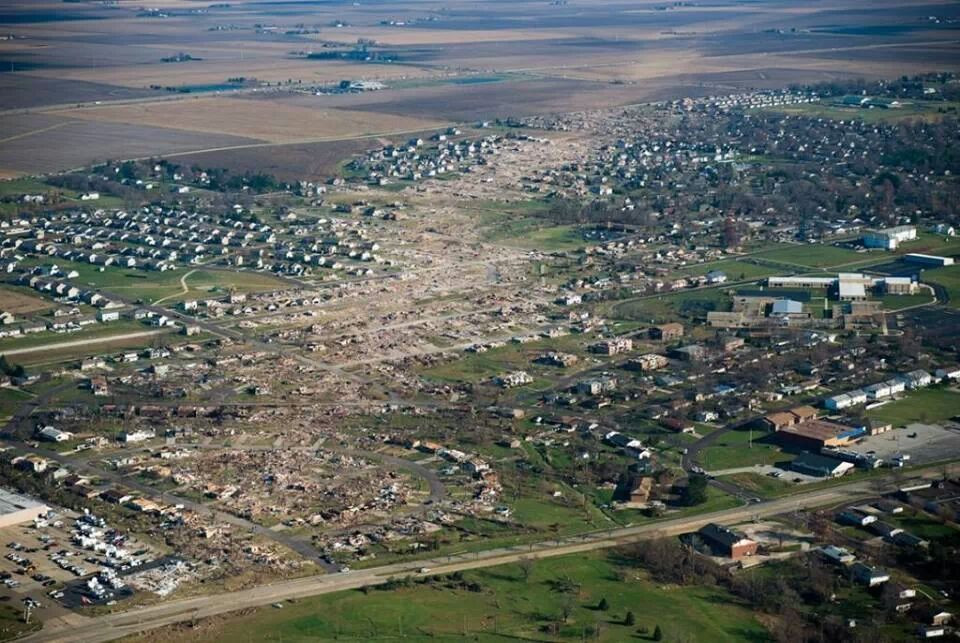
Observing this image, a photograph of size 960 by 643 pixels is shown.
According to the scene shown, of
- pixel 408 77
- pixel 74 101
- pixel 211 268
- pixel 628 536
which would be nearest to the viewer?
pixel 628 536

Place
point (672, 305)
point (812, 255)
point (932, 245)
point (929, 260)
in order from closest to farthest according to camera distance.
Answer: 1. point (672, 305)
2. point (929, 260)
3. point (812, 255)
4. point (932, 245)

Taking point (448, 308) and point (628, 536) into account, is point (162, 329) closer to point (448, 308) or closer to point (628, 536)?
point (448, 308)

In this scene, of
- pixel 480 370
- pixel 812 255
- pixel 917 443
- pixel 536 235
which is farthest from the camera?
pixel 536 235

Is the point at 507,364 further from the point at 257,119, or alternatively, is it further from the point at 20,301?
the point at 257,119

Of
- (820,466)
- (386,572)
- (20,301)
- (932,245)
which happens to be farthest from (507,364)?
(932,245)

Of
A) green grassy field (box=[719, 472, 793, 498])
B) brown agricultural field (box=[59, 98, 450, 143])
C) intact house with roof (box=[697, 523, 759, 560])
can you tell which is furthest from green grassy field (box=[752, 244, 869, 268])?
brown agricultural field (box=[59, 98, 450, 143])

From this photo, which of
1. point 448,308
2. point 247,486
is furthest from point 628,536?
point 448,308

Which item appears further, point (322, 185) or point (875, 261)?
point (322, 185)
